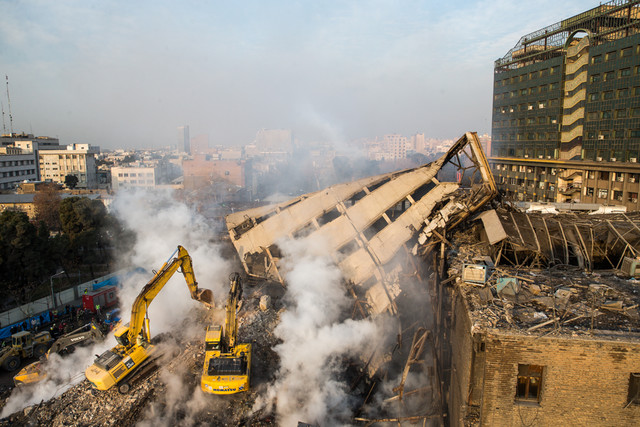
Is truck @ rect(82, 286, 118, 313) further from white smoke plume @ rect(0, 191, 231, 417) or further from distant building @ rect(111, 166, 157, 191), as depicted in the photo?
distant building @ rect(111, 166, 157, 191)

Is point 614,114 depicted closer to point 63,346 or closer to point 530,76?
point 530,76

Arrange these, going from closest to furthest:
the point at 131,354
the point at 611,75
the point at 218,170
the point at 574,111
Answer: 1. the point at 131,354
2. the point at 611,75
3. the point at 574,111
4. the point at 218,170

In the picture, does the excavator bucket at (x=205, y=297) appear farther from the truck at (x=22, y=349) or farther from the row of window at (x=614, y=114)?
the row of window at (x=614, y=114)

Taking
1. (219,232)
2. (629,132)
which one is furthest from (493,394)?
(629,132)

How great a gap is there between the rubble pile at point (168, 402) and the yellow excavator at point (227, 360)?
52 cm

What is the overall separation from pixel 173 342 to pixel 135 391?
5.13 feet

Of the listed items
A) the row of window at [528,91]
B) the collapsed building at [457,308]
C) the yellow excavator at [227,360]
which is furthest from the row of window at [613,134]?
the yellow excavator at [227,360]

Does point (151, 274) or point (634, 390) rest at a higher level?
point (634, 390)

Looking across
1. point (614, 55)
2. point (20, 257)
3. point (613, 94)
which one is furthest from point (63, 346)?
point (614, 55)

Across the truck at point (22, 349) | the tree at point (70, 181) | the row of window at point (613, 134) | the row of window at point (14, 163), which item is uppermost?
the row of window at point (613, 134)

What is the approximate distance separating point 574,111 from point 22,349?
3233cm

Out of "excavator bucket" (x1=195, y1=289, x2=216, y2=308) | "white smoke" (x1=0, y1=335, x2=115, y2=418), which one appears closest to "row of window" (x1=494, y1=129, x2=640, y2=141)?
"excavator bucket" (x1=195, y1=289, x2=216, y2=308)

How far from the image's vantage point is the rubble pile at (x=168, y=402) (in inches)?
348

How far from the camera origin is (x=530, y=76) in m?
31.2
